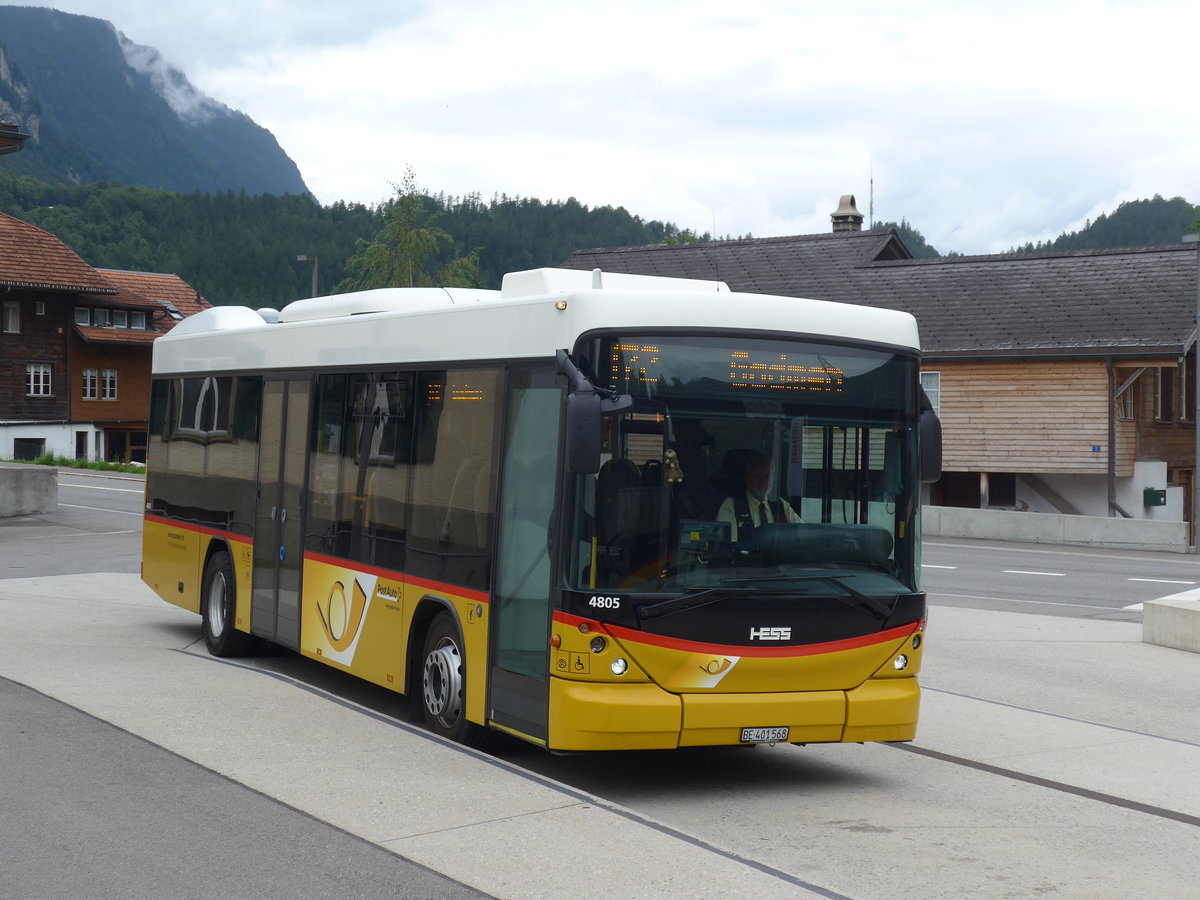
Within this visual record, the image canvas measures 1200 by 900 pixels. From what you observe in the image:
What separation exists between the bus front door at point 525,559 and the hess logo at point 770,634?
108cm

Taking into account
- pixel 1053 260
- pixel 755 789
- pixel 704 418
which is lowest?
pixel 755 789

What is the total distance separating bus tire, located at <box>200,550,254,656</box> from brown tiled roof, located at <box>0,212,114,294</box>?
5839cm

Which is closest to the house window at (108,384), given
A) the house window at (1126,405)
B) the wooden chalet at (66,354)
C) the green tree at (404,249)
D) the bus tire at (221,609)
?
the wooden chalet at (66,354)

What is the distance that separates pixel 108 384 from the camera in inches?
2842

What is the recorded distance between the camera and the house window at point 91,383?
234 feet

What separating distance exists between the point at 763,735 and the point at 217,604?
6683mm

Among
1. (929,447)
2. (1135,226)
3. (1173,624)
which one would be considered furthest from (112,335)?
(1135,226)

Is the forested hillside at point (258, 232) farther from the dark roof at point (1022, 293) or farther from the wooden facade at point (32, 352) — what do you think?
the dark roof at point (1022, 293)

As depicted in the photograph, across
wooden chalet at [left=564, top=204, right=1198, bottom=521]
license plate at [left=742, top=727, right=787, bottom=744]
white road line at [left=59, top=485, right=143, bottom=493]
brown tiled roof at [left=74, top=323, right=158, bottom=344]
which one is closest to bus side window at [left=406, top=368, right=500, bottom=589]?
license plate at [left=742, top=727, right=787, bottom=744]

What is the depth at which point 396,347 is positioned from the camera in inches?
396

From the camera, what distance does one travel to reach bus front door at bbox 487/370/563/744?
7.92 metres

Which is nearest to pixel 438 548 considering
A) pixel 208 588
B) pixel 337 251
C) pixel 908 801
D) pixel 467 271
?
pixel 908 801

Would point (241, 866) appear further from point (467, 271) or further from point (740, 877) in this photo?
point (467, 271)

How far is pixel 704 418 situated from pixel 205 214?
405 ft
